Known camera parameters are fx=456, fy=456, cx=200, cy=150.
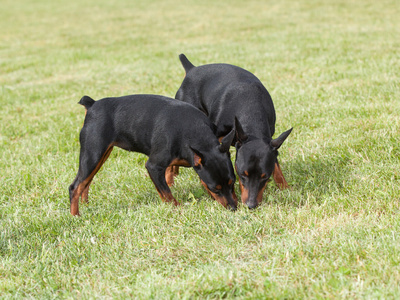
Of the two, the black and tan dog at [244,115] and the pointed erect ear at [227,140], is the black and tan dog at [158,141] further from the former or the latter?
the black and tan dog at [244,115]

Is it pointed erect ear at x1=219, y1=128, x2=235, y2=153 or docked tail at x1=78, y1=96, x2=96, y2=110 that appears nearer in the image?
pointed erect ear at x1=219, y1=128, x2=235, y2=153

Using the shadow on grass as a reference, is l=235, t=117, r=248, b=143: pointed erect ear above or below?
above

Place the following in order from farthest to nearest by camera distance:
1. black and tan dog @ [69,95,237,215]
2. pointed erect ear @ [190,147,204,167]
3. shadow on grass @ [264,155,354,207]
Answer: shadow on grass @ [264,155,354,207] < black and tan dog @ [69,95,237,215] < pointed erect ear @ [190,147,204,167]

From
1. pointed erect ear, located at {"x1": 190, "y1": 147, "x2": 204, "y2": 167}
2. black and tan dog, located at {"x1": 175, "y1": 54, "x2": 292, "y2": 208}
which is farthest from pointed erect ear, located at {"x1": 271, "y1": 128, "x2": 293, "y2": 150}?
pointed erect ear, located at {"x1": 190, "y1": 147, "x2": 204, "y2": 167}

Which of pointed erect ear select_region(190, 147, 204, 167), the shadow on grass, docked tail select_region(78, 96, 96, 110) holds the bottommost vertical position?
the shadow on grass

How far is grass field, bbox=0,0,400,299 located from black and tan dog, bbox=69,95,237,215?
0.26m

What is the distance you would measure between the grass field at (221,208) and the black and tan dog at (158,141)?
0.26m

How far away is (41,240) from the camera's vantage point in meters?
4.04

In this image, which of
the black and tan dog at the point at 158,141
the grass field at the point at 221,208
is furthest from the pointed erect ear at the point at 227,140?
the grass field at the point at 221,208

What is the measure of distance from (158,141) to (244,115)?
0.94m

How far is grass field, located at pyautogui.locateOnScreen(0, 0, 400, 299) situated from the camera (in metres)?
3.04

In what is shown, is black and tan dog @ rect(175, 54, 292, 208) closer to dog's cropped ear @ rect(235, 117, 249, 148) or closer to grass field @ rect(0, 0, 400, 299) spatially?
dog's cropped ear @ rect(235, 117, 249, 148)

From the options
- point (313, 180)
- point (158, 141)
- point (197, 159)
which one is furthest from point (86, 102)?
point (313, 180)

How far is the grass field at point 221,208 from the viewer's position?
3045 mm
